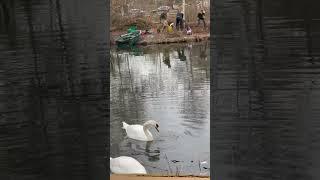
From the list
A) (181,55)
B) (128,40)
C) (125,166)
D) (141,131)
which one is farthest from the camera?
(128,40)

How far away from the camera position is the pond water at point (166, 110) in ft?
15.9

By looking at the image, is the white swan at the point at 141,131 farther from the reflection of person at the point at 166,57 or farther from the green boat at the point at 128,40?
the green boat at the point at 128,40

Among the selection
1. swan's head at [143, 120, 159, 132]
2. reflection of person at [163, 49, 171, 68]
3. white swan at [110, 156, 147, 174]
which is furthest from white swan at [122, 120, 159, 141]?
reflection of person at [163, 49, 171, 68]

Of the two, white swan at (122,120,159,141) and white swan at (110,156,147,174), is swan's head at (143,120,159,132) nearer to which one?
white swan at (122,120,159,141)

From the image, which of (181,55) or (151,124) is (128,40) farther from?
(151,124)

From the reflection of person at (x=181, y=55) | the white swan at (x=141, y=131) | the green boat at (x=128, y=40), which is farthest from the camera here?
the green boat at (x=128, y=40)

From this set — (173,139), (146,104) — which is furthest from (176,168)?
(146,104)

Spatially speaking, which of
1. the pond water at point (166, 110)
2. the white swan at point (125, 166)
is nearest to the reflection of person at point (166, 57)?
the pond water at point (166, 110)

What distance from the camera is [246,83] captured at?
3.72 feet

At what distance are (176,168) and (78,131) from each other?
3410 millimetres

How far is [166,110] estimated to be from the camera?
666cm

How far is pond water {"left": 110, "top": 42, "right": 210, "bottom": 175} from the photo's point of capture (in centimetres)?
484

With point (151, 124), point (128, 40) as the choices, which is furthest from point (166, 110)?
point (128, 40)

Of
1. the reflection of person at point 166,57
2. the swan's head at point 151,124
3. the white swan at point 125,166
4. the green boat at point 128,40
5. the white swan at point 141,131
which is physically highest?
the green boat at point 128,40
